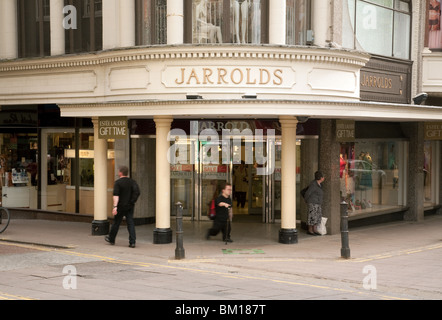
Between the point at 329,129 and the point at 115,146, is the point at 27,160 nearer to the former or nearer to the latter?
the point at 115,146

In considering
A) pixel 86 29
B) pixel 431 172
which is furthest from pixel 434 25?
pixel 86 29

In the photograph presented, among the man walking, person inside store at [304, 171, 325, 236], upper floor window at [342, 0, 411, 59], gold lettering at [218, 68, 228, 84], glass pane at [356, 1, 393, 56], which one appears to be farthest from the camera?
glass pane at [356, 1, 393, 56]

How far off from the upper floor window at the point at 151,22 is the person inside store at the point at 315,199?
509 centimetres

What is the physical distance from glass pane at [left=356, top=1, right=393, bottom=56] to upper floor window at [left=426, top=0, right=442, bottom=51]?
6.30 feet

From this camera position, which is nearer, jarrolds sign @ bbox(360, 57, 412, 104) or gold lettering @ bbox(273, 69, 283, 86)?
gold lettering @ bbox(273, 69, 283, 86)

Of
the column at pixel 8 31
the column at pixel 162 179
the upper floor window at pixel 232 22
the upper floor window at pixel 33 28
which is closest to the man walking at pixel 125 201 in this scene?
the column at pixel 162 179

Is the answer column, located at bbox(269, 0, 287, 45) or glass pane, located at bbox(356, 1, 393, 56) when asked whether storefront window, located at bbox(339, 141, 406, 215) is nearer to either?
glass pane, located at bbox(356, 1, 393, 56)

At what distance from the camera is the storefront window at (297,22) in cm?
1670

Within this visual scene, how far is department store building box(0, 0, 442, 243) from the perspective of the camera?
51.6ft

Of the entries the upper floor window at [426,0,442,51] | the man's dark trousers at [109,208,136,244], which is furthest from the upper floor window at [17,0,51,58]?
the upper floor window at [426,0,442,51]

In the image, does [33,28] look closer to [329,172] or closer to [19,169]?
[19,169]

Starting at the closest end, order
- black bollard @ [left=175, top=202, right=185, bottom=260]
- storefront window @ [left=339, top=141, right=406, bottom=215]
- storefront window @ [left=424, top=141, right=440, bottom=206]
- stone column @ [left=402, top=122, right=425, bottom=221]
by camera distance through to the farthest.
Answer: black bollard @ [left=175, top=202, right=185, bottom=260]
storefront window @ [left=339, top=141, right=406, bottom=215]
stone column @ [left=402, top=122, right=425, bottom=221]
storefront window @ [left=424, top=141, right=440, bottom=206]
